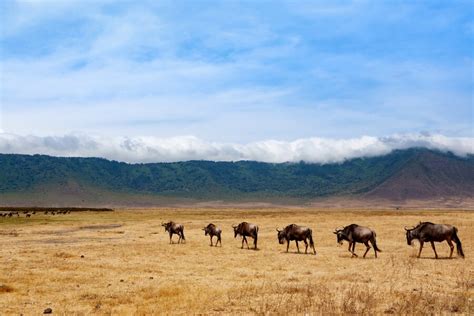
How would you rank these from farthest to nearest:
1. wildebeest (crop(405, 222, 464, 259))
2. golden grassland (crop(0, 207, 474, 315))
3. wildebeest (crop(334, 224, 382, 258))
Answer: wildebeest (crop(334, 224, 382, 258)) → wildebeest (crop(405, 222, 464, 259)) → golden grassland (crop(0, 207, 474, 315))

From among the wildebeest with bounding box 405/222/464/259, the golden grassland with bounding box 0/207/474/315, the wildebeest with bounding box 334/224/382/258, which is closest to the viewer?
the golden grassland with bounding box 0/207/474/315

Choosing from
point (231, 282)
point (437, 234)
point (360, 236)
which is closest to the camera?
point (231, 282)

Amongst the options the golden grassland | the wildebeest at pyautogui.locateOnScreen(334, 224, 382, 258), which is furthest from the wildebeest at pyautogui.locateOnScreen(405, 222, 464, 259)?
the wildebeest at pyautogui.locateOnScreen(334, 224, 382, 258)

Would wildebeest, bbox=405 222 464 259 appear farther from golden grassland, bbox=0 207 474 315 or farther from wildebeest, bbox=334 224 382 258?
wildebeest, bbox=334 224 382 258

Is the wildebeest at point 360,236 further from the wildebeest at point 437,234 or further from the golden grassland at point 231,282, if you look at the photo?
the wildebeest at point 437,234

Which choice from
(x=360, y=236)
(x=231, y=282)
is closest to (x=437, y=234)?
(x=360, y=236)

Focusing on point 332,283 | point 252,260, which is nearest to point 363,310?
point 332,283

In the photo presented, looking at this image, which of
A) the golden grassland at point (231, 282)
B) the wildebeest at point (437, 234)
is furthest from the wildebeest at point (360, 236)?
the wildebeest at point (437, 234)

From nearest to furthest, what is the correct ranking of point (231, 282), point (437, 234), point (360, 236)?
point (231, 282), point (437, 234), point (360, 236)

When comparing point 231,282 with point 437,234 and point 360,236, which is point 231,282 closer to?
point 360,236

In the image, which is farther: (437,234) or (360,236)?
(360,236)

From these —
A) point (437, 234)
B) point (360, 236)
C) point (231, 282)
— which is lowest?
point (231, 282)

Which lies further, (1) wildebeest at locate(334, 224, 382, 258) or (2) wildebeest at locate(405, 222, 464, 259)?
(1) wildebeest at locate(334, 224, 382, 258)

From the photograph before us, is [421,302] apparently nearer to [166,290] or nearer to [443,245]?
[166,290]
